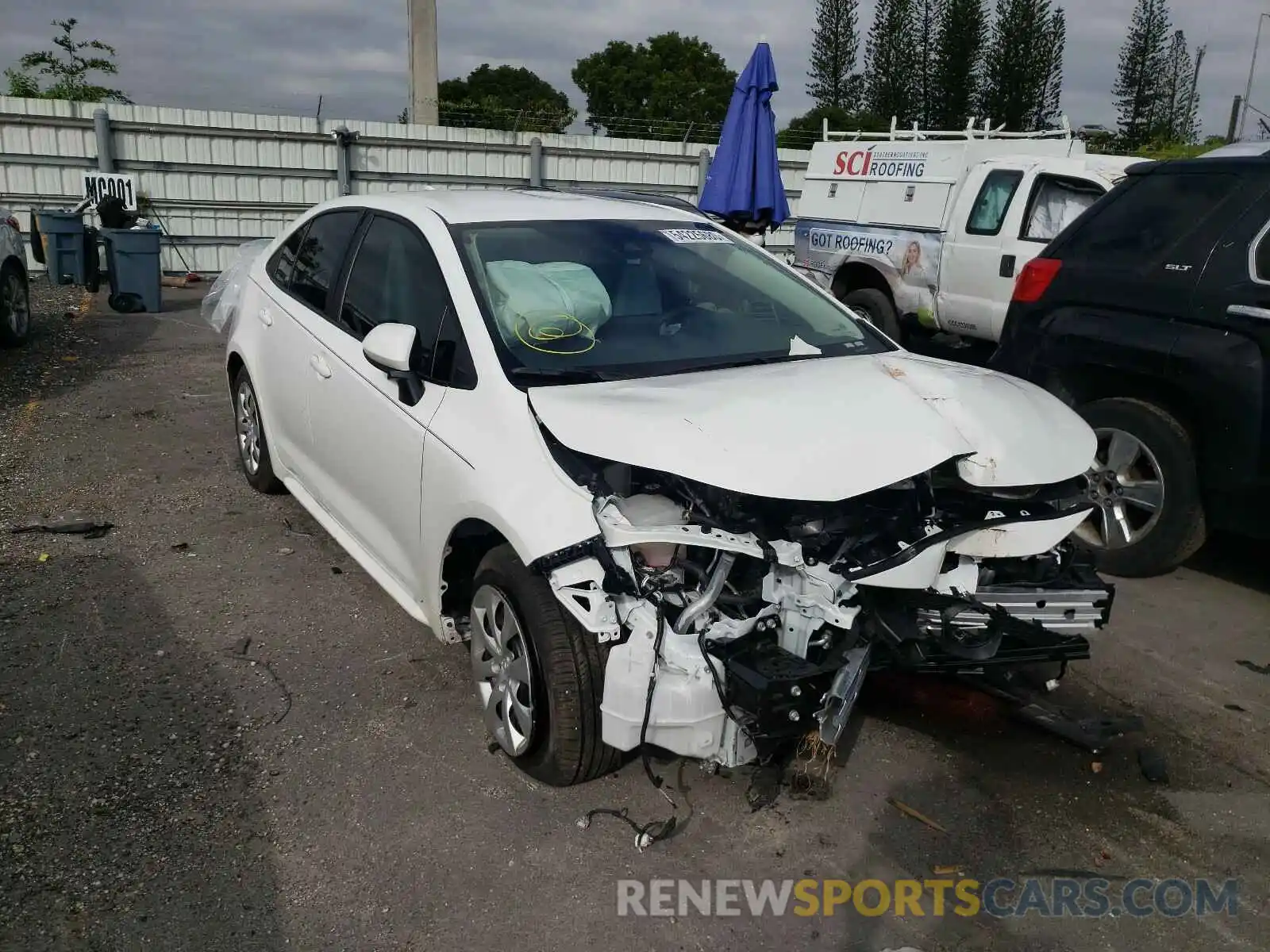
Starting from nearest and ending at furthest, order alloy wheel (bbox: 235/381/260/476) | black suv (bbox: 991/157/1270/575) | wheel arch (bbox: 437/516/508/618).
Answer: wheel arch (bbox: 437/516/508/618), black suv (bbox: 991/157/1270/575), alloy wheel (bbox: 235/381/260/476)

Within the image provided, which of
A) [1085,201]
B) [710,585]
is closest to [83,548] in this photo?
[710,585]

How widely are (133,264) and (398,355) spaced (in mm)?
9902

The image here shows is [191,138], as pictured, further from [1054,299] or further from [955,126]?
[955,126]

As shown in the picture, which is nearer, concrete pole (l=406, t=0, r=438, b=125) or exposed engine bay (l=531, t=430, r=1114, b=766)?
exposed engine bay (l=531, t=430, r=1114, b=766)

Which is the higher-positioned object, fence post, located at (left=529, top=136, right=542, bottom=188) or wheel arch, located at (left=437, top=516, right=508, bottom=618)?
fence post, located at (left=529, top=136, right=542, bottom=188)

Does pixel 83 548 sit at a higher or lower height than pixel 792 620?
lower

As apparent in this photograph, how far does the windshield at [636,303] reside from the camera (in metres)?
3.66

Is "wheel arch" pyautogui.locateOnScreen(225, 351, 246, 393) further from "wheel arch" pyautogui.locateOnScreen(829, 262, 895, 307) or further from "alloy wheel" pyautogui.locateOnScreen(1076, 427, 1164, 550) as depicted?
"wheel arch" pyautogui.locateOnScreen(829, 262, 895, 307)

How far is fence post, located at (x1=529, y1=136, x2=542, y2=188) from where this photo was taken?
15977mm

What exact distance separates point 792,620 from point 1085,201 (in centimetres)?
732

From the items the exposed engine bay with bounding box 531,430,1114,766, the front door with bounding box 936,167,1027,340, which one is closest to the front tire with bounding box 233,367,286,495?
the exposed engine bay with bounding box 531,430,1114,766

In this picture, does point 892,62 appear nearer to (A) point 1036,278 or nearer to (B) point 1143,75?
(B) point 1143,75

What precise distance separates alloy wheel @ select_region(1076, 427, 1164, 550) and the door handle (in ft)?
2.32

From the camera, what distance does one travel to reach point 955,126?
39.8 metres
